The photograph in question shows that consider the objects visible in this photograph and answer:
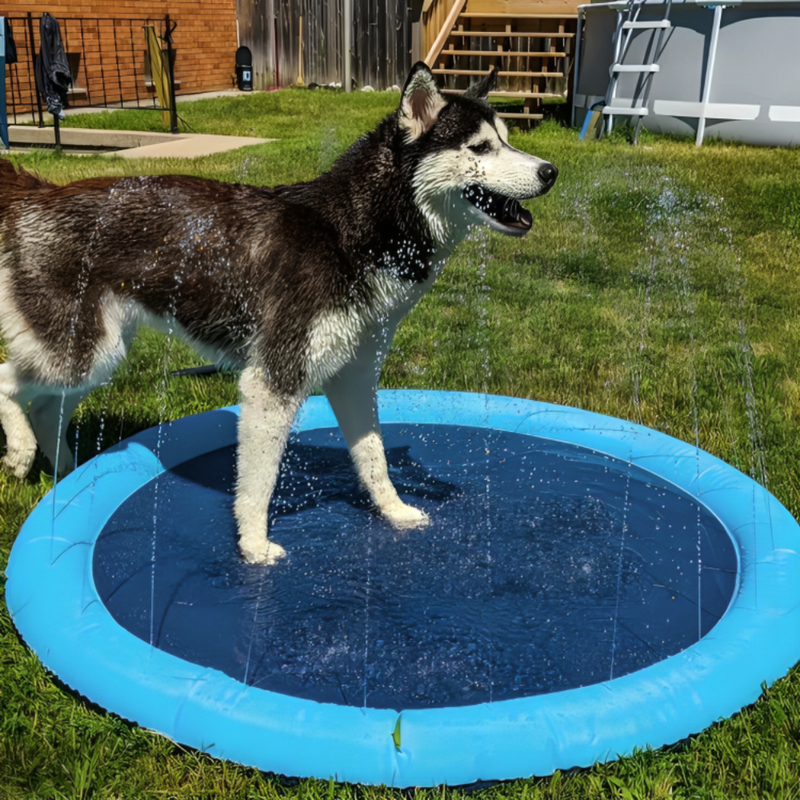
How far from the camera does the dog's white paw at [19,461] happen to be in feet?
12.2

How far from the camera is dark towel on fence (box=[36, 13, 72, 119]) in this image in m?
11.6

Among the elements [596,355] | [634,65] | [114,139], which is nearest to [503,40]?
[634,65]

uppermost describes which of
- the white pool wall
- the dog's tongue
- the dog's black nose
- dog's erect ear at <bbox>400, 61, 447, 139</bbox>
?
dog's erect ear at <bbox>400, 61, 447, 139</bbox>

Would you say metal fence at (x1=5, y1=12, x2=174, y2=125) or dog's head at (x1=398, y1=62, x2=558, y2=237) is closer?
dog's head at (x1=398, y1=62, x2=558, y2=237)

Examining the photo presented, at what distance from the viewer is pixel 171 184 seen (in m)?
3.33

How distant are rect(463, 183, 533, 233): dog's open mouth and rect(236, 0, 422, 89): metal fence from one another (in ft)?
57.0

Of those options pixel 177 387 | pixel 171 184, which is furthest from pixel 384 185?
pixel 177 387

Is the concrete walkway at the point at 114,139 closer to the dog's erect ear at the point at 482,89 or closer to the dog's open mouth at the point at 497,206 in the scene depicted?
the dog's erect ear at the point at 482,89

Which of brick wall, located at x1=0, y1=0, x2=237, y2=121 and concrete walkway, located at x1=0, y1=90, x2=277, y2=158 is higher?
brick wall, located at x1=0, y1=0, x2=237, y2=121

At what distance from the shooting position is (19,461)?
147 inches

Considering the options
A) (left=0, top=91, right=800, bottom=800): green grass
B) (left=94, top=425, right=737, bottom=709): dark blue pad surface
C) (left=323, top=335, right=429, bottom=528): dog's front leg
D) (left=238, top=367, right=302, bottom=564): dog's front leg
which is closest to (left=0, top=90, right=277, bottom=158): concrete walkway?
(left=0, top=91, right=800, bottom=800): green grass

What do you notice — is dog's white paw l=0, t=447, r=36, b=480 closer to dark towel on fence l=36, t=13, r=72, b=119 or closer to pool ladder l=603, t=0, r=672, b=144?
dark towel on fence l=36, t=13, r=72, b=119

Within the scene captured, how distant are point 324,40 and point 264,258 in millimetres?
18117

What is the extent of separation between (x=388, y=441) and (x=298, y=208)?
1541mm
